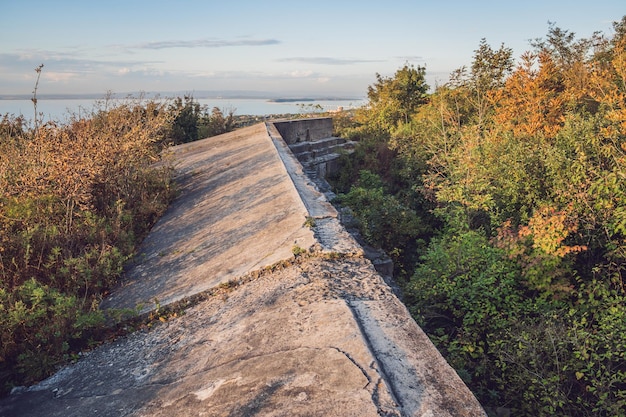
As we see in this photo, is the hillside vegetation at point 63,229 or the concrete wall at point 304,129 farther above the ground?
the concrete wall at point 304,129

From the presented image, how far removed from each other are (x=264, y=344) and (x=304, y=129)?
35.0 ft

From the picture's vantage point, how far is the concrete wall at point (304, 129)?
39.0 feet

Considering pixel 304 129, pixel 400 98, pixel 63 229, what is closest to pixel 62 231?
pixel 63 229

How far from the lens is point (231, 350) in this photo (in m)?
2.58

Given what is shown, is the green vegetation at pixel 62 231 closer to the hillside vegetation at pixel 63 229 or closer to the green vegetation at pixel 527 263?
the hillside vegetation at pixel 63 229

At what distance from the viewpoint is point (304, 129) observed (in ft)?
42.1

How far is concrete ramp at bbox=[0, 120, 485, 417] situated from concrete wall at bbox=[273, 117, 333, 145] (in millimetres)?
7266

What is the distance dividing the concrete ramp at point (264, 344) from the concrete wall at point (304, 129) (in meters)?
7.27

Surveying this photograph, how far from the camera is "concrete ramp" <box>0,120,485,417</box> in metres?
2.07

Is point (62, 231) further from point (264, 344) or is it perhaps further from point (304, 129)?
point (304, 129)

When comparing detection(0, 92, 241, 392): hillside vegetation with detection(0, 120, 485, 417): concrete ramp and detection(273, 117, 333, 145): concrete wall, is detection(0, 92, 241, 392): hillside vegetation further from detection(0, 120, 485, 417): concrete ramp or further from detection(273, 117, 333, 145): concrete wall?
detection(273, 117, 333, 145): concrete wall

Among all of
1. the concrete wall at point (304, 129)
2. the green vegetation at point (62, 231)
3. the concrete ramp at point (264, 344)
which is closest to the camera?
the concrete ramp at point (264, 344)

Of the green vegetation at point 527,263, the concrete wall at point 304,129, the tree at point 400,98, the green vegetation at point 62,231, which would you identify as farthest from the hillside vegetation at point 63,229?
the tree at point 400,98

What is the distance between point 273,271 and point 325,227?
2.91 ft
